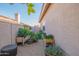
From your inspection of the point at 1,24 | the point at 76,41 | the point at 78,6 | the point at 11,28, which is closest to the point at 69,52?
the point at 76,41

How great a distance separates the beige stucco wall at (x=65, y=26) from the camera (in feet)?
12.2

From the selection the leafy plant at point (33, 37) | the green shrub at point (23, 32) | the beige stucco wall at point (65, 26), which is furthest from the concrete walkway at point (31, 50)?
the beige stucco wall at point (65, 26)

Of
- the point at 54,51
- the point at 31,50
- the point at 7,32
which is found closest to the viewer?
the point at 7,32

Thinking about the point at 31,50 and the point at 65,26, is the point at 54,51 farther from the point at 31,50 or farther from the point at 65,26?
the point at 65,26

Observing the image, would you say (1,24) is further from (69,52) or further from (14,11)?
(69,52)

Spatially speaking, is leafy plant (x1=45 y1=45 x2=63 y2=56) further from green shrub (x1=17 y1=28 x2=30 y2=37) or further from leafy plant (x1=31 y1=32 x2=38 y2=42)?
green shrub (x1=17 y1=28 x2=30 y2=37)

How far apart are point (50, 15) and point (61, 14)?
0.37m

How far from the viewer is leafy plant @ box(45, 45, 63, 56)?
151 inches

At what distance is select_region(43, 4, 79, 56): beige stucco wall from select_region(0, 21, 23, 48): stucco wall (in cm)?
90

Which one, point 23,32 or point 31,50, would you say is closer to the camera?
point 23,32

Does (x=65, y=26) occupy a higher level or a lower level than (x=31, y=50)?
higher

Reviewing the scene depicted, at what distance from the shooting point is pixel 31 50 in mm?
3729

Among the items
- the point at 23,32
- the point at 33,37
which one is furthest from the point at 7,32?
the point at 33,37

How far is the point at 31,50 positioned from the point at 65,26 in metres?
1.21
